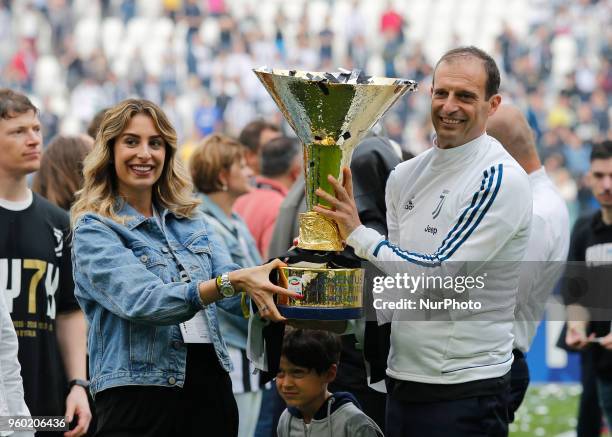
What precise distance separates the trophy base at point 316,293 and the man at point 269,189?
9.35 ft

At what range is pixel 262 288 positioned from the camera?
12.6 ft

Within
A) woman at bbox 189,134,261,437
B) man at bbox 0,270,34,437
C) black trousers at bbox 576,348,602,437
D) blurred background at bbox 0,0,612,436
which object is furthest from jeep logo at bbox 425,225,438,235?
blurred background at bbox 0,0,612,436

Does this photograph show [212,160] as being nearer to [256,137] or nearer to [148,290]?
[256,137]

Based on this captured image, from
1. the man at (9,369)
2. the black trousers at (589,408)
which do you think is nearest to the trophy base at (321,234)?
the man at (9,369)

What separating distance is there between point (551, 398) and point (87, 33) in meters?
17.6

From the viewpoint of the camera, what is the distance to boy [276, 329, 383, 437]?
4.51m

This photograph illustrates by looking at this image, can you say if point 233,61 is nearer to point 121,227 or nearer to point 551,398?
point 551,398

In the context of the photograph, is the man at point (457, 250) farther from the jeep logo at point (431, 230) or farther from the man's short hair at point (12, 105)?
the man's short hair at point (12, 105)

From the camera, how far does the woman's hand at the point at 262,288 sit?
3850 millimetres

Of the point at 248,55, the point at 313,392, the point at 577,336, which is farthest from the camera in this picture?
the point at 248,55

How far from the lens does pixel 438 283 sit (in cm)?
386

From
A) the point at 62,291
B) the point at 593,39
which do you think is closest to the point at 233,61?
the point at 593,39

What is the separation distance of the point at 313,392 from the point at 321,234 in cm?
89

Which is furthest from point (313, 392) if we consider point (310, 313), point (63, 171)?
point (63, 171)
